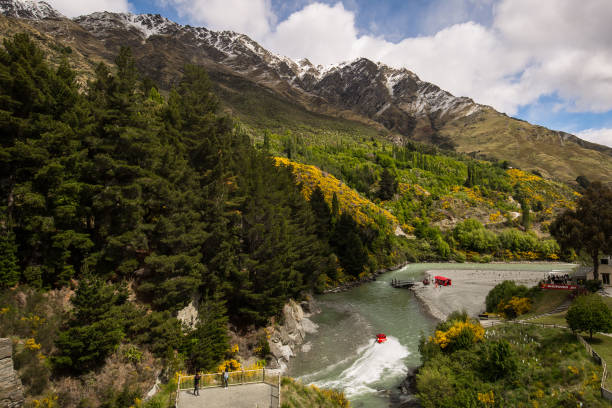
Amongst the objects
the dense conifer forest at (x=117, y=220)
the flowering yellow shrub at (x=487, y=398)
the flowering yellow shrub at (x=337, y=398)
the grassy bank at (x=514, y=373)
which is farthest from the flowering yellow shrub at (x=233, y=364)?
the flowering yellow shrub at (x=487, y=398)

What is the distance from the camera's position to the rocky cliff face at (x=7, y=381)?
13.0m

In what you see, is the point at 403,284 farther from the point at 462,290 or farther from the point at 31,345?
the point at 31,345

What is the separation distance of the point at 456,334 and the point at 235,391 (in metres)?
18.6

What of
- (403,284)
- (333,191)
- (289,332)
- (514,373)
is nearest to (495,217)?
(333,191)

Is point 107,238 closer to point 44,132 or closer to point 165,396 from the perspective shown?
point 44,132

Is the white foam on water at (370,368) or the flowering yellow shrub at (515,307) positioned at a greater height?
the flowering yellow shrub at (515,307)

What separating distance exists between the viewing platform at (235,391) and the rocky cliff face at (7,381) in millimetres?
7338

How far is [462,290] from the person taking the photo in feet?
191

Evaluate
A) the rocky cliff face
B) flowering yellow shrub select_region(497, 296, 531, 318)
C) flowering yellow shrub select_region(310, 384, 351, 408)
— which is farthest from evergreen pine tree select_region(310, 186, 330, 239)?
the rocky cliff face

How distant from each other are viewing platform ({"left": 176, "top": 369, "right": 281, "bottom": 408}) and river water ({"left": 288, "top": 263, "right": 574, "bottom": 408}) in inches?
337

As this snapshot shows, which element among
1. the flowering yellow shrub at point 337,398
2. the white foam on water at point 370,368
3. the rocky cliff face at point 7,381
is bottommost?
the white foam on water at point 370,368

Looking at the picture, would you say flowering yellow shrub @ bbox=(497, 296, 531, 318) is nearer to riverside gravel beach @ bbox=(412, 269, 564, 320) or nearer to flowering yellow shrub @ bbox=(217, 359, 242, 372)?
riverside gravel beach @ bbox=(412, 269, 564, 320)

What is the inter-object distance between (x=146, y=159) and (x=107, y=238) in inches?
274

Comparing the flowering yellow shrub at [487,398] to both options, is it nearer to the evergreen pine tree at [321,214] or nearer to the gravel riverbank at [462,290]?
the gravel riverbank at [462,290]
